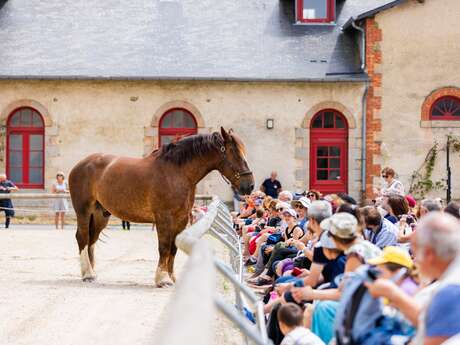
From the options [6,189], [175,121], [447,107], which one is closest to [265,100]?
[175,121]

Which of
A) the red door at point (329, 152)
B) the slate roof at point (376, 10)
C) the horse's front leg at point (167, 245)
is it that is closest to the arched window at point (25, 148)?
the red door at point (329, 152)

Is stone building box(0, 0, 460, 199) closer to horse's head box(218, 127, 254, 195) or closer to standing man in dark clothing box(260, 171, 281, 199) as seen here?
standing man in dark clothing box(260, 171, 281, 199)

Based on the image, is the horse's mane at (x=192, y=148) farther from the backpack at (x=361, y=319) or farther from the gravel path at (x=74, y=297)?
the backpack at (x=361, y=319)

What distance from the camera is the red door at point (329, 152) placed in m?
25.9

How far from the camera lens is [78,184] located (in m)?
12.7

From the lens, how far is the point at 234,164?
38.4 ft

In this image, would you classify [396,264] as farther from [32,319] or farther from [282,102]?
[282,102]

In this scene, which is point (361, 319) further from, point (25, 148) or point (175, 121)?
point (25, 148)

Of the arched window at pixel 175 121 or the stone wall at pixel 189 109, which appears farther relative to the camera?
the arched window at pixel 175 121

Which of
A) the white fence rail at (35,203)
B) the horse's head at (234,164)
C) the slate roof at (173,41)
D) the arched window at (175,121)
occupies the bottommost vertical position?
the white fence rail at (35,203)

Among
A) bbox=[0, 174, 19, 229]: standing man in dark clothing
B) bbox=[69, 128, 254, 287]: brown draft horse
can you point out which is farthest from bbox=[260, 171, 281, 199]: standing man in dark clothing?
bbox=[69, 128, 254, 287]: brown draft horse

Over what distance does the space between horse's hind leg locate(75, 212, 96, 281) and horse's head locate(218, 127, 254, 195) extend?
220 cm

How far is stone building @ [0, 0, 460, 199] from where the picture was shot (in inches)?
1001

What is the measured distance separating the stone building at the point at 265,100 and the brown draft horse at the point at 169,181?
1351 centimetres
